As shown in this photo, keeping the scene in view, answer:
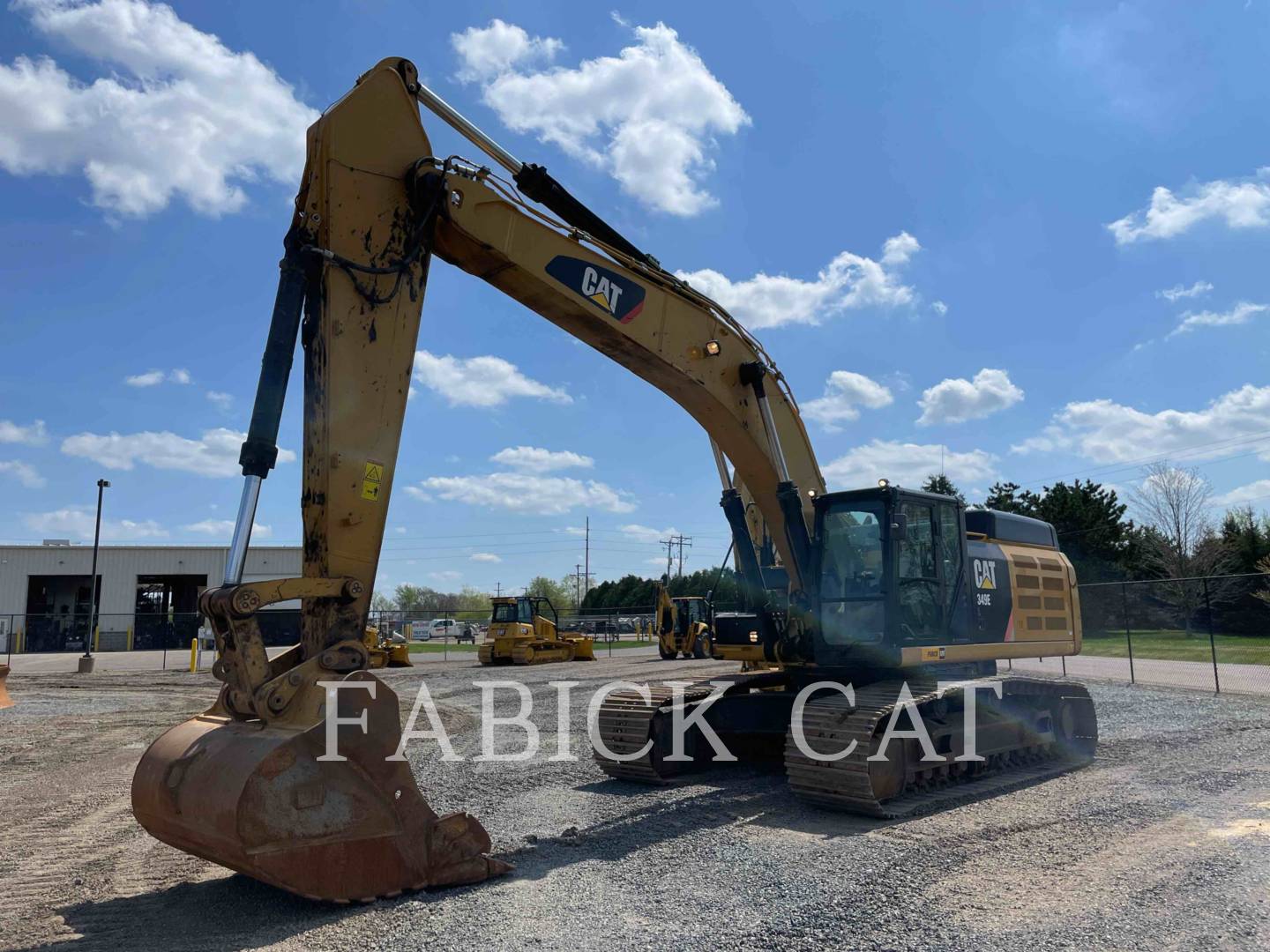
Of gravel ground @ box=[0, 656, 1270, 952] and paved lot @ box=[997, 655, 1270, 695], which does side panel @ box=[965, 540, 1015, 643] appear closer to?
gravel ground @ box=[0, 656, 1270, 952]

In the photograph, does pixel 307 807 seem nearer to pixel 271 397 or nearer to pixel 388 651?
pixel 271 397

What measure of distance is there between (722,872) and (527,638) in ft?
89.5

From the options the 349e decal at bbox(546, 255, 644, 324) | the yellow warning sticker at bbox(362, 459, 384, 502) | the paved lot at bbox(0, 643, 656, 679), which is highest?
the 349e decal at bbox(546, 255, 644, 324)

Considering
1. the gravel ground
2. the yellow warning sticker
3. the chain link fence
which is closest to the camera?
the gravel ground

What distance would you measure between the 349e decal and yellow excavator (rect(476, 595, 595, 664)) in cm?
2601

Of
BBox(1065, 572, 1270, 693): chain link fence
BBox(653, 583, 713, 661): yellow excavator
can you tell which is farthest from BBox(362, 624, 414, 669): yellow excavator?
BBox(1065, 572, 1270, 693): chain link fence

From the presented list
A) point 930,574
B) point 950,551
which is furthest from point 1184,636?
point 930,574

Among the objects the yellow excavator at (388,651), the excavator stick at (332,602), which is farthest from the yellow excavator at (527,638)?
the excavator stick at (332,602)

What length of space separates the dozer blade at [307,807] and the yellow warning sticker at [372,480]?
1.12 meters

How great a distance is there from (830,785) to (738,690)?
90.6 inches

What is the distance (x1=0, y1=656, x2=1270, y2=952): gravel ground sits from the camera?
16.6 feet

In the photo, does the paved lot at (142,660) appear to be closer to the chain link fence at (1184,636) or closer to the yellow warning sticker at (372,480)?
the chain link fence at (1184,636)

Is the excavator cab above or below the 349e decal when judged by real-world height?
below

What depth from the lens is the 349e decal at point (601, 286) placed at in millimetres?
7336
